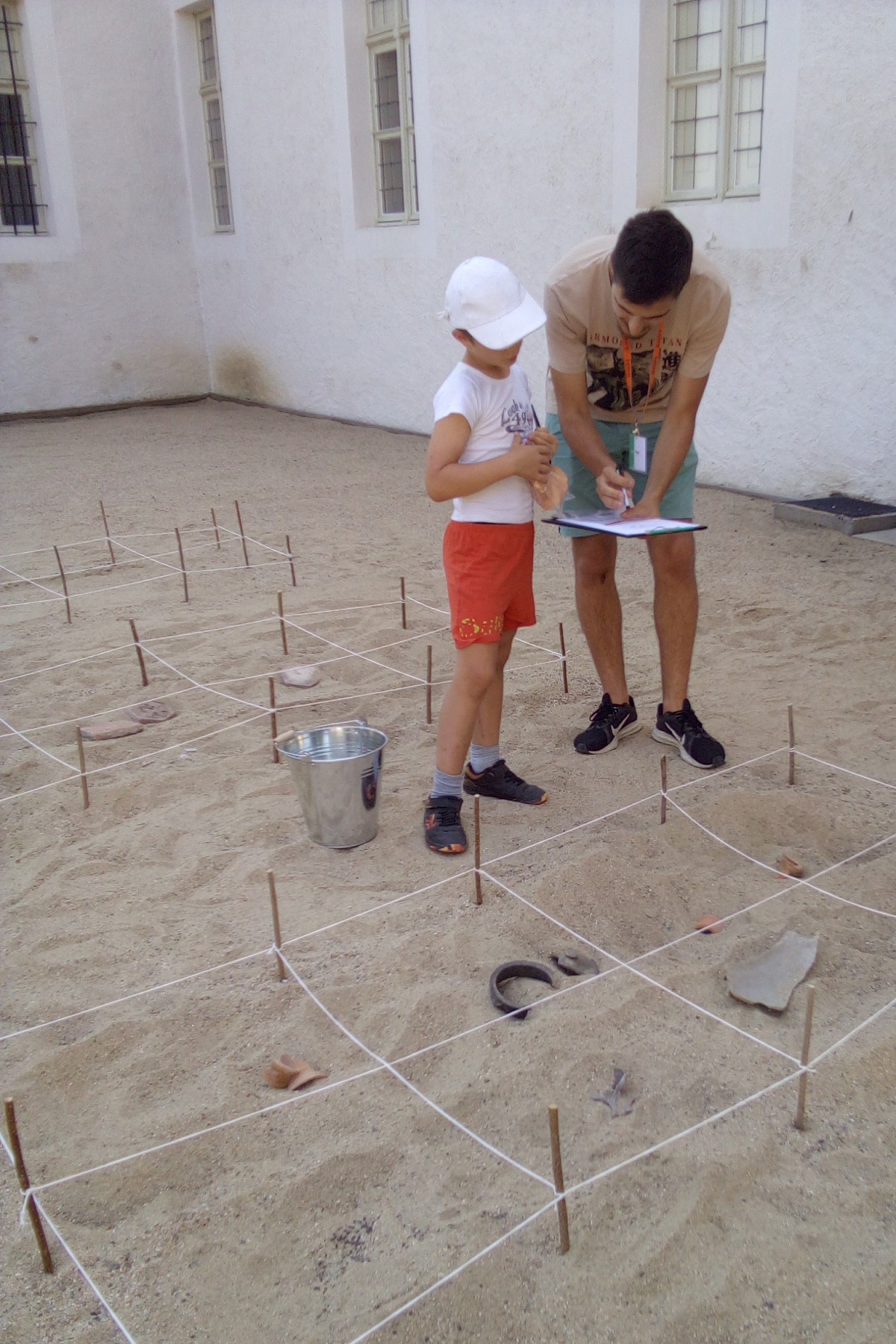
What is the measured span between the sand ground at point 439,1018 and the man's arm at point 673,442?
2.29 ft

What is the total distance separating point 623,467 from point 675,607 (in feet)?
1.30

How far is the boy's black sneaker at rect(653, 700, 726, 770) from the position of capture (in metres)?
2.83

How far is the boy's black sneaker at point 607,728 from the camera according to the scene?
298 centimetres

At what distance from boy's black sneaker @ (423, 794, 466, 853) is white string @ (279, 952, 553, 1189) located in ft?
1.64

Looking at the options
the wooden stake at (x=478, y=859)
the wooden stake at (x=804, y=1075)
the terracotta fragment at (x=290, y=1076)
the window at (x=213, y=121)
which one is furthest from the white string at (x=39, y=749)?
the window at (x=213, y=121)

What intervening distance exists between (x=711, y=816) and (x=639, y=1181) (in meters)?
1.11

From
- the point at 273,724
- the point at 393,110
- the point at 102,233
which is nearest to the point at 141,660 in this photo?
the point at 273,724

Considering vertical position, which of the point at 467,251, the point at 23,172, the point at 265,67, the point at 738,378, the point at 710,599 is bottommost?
the point at 710,599

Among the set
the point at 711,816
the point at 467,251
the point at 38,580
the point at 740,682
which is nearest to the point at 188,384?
the point at 467,251

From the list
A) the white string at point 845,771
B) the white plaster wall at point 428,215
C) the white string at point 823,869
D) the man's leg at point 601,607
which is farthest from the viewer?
the white plaster wall at point 428,215

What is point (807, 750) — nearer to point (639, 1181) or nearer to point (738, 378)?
point (639, 1181)

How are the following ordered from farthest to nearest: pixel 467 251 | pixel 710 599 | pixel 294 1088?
1. pixel 467 251
2. pixel 710 599
3. pixel 294 1088

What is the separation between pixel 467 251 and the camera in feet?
24.7

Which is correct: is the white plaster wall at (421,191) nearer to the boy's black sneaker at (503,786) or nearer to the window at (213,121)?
the window at (213,121)
